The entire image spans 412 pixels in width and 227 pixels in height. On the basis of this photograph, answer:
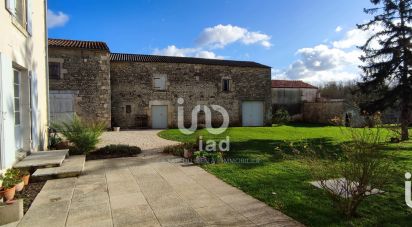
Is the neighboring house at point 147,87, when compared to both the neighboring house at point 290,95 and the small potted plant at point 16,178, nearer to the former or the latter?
the neighboring house at point 290,95

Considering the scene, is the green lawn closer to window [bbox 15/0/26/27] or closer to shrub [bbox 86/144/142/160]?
shrub [bbox 86/144/142/160]

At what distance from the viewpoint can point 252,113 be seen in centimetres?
2103

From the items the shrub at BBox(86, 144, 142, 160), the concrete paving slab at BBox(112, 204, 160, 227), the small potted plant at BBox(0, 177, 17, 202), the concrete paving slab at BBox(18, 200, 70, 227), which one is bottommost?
the concrete paving slab at BBox(112, 204, 160, 227)

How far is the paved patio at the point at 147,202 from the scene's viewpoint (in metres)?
3.55

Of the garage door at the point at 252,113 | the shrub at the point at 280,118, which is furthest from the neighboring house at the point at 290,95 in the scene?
the garage door at the point at 252,113

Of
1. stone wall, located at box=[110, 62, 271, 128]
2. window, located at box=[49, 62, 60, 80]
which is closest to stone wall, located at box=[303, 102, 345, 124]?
stone wall, located at box=[110, 62, 271, 128]

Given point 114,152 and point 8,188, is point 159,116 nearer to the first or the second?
point 114,152

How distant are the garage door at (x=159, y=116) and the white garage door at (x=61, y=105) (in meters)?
4.98

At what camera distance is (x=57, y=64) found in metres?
15.2

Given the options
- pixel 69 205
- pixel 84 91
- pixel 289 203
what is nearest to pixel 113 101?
pixel 84 91

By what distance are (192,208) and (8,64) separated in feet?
13.8

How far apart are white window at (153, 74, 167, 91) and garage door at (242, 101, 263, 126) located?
616cm

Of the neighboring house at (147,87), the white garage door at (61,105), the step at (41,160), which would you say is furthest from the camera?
the neighboring house at (147,87)

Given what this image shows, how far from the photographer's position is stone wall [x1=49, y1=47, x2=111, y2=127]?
1525cm
